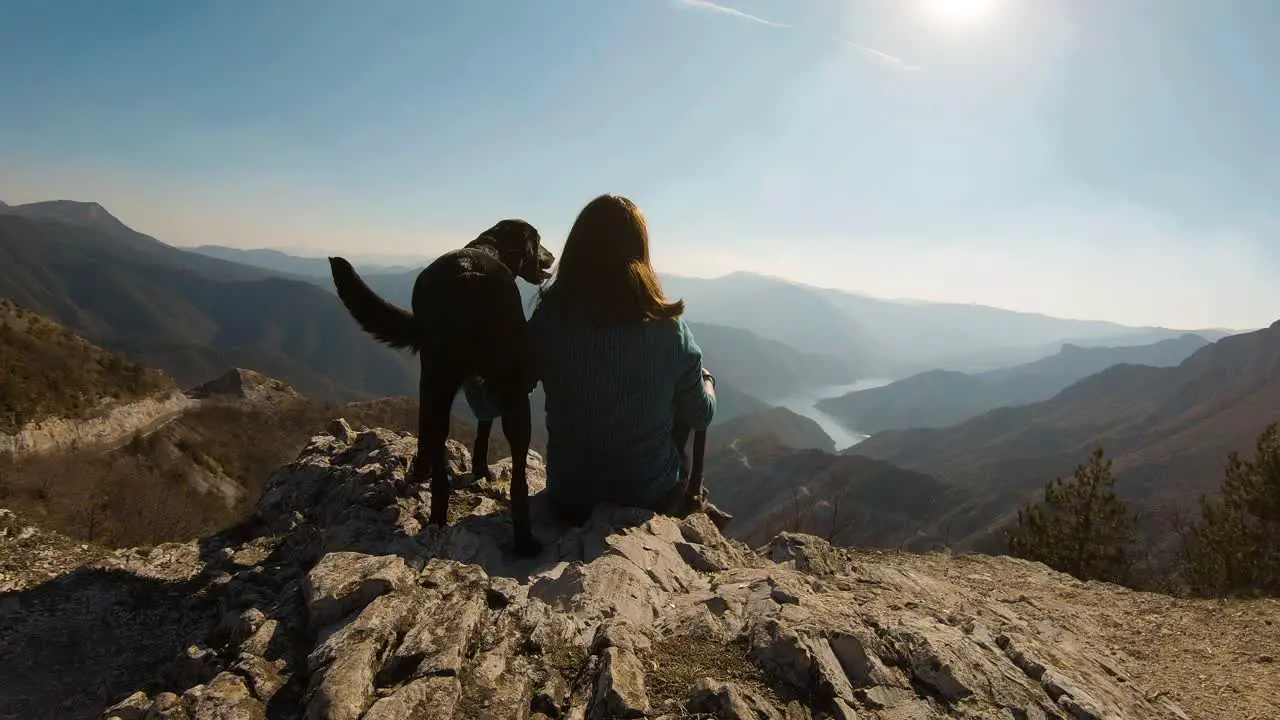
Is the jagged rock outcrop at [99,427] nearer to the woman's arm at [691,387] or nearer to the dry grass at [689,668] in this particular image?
the woman's arm at [691,387]

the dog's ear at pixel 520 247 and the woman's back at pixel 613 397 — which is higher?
the dog's ear at pixel 520 247

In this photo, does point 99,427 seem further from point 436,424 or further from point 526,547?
point 526,547

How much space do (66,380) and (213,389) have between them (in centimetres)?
1973

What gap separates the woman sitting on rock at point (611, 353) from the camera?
4.90m

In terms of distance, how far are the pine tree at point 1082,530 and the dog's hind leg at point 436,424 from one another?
17.3 metres

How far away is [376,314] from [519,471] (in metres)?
1.90

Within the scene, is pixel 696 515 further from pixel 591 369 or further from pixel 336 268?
pixel 336 268

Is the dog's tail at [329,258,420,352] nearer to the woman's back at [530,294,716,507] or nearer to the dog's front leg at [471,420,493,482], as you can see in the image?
the woman's back at [530,294,716,507]

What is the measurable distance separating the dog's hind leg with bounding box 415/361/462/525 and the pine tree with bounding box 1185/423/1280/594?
17.2 meters

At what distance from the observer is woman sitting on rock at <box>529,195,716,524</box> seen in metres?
4.90

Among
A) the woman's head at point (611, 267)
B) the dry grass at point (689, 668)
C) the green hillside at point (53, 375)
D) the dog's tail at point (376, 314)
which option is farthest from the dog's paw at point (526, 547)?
the green hillside at point (53, 375)

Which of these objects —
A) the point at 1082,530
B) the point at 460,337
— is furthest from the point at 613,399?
the point at 1082,530

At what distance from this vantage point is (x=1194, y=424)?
11550 cm

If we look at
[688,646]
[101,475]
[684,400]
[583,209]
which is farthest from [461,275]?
[101,475]
